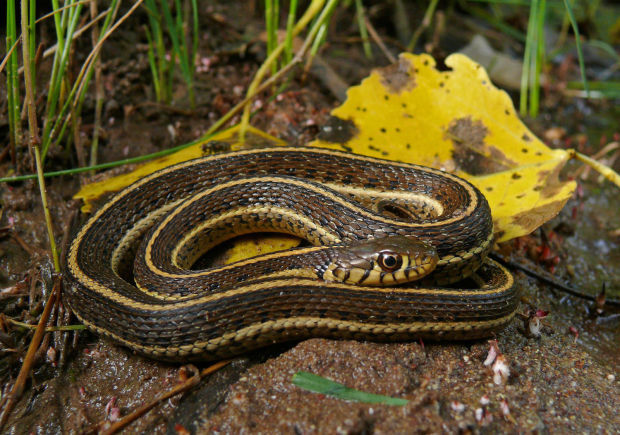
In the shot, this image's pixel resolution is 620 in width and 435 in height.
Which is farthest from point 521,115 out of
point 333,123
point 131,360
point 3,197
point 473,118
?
point 3,197

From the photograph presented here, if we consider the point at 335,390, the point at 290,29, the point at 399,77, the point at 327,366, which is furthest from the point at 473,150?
the point at 335,390

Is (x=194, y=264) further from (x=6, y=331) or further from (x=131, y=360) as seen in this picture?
(x=6, y=331)

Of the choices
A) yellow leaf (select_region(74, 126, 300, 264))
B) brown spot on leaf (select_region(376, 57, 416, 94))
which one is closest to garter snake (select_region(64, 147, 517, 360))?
yellow leaf (select_region(74, 126, 300, 264))

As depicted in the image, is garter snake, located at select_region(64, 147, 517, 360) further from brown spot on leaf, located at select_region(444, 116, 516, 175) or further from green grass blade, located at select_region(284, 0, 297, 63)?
green grass blade, located at select_region(284, 0, 297, 63)

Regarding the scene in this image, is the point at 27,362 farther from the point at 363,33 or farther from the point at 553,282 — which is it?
the point at 363,33

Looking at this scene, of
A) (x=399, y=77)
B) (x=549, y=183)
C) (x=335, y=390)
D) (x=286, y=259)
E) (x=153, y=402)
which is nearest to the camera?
(x=335, y=390)

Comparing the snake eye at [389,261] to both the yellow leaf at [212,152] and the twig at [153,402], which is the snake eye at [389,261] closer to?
the yellow leaf at [212,152]

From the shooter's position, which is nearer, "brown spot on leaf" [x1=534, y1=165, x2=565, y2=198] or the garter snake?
the garter snake
